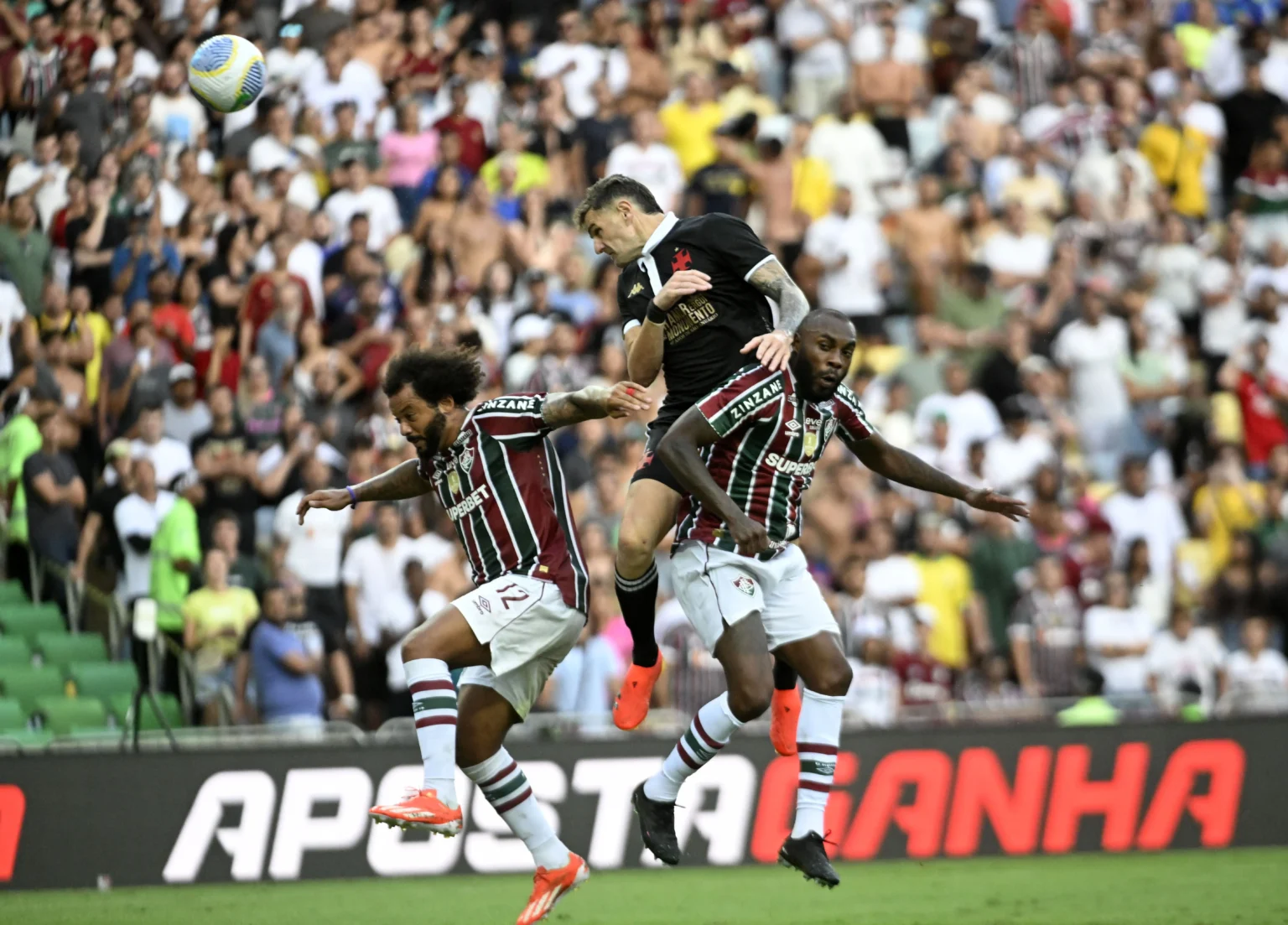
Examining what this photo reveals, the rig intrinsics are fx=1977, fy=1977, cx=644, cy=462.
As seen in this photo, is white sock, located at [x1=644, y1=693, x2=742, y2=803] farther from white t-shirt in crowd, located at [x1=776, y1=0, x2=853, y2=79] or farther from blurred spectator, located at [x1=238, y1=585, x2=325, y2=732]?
white t-shirt in crowd, located at [x1=776, y1=0, x2=853, y2=79]

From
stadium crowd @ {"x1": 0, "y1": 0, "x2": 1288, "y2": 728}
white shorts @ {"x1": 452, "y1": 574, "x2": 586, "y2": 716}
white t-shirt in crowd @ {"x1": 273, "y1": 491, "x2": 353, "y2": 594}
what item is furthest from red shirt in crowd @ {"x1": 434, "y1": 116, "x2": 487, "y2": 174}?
white shorts @ {"x1": 452, "y1": 574, "x2": 586, "y2": 716}

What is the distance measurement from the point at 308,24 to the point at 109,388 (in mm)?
4951

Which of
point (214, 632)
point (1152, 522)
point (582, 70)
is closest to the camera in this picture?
point (214, 632)

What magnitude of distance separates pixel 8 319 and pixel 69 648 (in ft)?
9.51

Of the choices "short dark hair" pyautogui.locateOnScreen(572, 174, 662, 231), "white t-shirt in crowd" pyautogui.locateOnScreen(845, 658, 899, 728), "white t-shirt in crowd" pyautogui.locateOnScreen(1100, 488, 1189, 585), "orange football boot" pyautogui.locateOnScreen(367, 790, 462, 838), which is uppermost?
"short dark hair" pyautogui.locateOnScreen(572, 174, 662, 231)

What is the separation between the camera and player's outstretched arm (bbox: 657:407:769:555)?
8984mm

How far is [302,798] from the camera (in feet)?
45.7

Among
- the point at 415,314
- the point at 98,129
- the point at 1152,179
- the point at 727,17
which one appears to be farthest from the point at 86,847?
the point at 1152,179

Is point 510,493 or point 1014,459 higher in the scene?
point 510,493

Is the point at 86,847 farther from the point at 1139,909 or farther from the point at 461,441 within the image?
the point at 1139,909

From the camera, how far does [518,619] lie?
31.0ft

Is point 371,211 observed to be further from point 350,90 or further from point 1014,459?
point 1014,459

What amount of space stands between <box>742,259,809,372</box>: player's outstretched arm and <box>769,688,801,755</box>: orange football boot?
173cm

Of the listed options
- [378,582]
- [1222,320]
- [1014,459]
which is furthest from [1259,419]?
[378,582]
